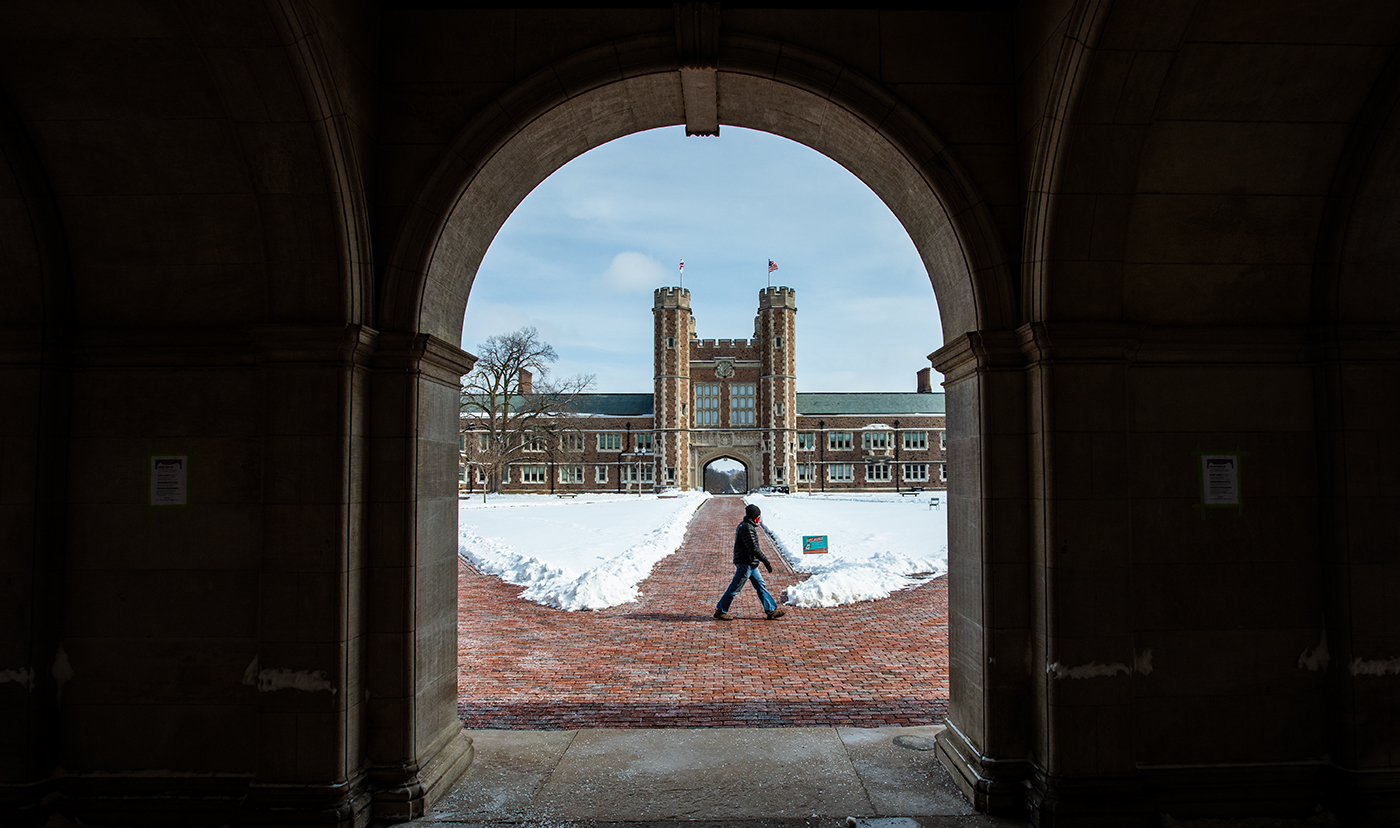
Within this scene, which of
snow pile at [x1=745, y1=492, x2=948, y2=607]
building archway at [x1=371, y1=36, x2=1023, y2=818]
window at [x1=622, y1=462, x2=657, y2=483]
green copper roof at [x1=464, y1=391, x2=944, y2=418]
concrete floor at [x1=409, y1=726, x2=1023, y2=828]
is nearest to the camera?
concrete floor at [x1=409, y1=726, x2=1023, y2=828]

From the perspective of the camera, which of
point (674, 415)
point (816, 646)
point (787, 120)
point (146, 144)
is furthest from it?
point (674, 415)

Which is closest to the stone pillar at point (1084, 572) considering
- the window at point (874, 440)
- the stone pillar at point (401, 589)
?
the stone pillar at point (401, 589)

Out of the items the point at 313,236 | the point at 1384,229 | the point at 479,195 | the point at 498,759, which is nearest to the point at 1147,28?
the point at 1384,229

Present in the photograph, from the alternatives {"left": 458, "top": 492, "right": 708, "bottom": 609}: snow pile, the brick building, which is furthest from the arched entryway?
{"left": 458, "top": 492, "right": 708, "bottom": 609}: snow pile

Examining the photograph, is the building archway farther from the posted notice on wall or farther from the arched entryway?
the arched entryway

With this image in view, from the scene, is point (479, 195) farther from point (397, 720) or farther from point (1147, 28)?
point (1147, 28)

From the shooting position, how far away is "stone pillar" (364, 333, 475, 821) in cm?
462

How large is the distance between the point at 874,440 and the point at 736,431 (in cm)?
1375

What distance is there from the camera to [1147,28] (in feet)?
13.0

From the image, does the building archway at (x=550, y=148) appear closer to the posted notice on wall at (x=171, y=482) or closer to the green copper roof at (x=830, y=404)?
the posted notice on wall at (x=171, y=482)

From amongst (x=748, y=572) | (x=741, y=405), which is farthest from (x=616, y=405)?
(x=748, y=572)

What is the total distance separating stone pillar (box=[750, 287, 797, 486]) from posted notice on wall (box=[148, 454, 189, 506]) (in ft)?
225

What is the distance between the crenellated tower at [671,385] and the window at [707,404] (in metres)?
2.05

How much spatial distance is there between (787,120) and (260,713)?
5075mm
